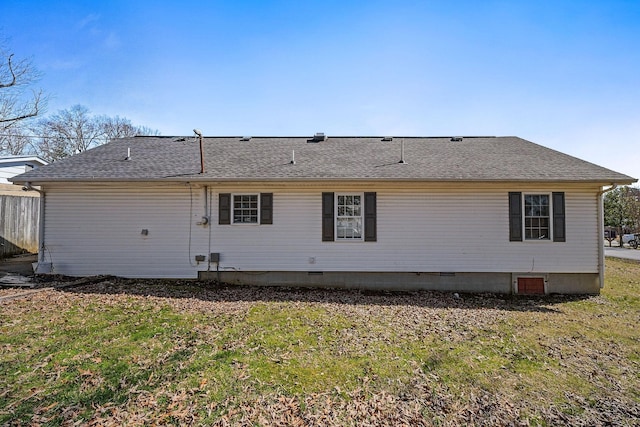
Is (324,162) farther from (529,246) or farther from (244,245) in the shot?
(529,246)

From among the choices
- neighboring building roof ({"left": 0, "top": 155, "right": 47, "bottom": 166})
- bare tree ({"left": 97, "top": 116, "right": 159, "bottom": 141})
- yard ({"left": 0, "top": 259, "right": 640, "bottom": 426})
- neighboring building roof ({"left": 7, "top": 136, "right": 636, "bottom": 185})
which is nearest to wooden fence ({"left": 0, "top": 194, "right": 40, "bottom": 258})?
neighboring building roof ({"left": 0, "top": 155, "right": 47, "bottom": 166})

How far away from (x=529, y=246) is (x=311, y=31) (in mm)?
8408

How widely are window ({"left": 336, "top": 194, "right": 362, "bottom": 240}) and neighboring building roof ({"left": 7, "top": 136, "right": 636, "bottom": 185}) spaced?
2.30ft

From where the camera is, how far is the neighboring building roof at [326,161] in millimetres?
8070

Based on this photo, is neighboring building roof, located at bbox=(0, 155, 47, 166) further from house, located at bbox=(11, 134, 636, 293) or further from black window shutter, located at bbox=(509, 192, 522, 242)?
black window shutter, located at bbox=(509, 192, 522, 242)

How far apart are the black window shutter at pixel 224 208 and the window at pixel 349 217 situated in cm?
258

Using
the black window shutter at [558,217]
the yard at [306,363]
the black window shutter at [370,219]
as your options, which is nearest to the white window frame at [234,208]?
the yard at [306,363]

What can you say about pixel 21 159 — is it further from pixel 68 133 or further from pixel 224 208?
pixel 68 133

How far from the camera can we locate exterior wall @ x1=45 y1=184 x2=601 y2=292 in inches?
325

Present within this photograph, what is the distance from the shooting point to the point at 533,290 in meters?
8.35

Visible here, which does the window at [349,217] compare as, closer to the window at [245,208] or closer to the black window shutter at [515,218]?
the window at [245,208]

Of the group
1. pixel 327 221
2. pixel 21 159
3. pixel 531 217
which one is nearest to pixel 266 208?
pixel 327 221

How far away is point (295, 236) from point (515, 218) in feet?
19.3

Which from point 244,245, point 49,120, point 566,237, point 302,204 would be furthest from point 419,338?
point 49,120
